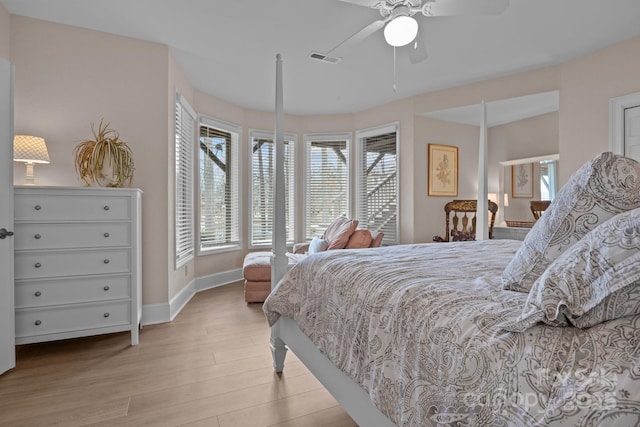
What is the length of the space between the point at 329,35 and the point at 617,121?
295cm

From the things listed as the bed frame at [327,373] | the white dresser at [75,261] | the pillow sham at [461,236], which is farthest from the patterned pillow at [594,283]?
the pillow sham at [461,236]

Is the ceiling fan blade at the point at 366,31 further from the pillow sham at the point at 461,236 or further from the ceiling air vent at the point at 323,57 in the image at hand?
the pillow sham at the point at 461,236

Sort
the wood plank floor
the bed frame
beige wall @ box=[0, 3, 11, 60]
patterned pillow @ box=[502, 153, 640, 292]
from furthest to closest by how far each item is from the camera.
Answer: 1. beige wall @ box=[0, 3, 11, 60]
2. the wood plank floor
3. the bed frame
4. patterned pillow @ box=[502, 153, 640, 292]

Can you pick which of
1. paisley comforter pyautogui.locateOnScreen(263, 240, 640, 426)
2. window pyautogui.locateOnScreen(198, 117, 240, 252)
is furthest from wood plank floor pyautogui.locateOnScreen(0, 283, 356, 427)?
window pyautogui.locateOnScreen(198, 117, 240, 252)

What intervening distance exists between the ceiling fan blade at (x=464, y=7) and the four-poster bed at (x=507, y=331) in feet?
4.89

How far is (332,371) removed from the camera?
1.48m

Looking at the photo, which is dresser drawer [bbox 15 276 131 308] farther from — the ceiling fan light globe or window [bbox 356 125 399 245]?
window [bbox 356 125 399 245]

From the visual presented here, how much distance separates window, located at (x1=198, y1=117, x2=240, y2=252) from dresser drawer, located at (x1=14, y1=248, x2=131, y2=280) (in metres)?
1.81

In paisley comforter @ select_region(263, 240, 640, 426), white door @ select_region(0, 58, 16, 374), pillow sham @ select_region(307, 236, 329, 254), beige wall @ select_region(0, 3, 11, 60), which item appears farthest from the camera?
pillow sham @ select_region(307, 236, 329, 254)

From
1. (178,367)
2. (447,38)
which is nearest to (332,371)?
(178,367)

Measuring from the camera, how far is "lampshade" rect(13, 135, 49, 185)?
2.44 metres

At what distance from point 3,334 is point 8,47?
2226 mm

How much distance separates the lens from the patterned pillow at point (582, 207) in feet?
2.76

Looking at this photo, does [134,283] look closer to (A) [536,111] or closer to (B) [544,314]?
(B) [544,314]
